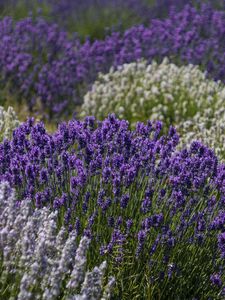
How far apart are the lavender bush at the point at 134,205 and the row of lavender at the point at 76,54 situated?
3.39 metres

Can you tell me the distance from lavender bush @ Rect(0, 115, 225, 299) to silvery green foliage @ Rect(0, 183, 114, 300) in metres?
0.43

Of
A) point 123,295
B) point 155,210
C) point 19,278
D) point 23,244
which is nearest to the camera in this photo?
point 23,244

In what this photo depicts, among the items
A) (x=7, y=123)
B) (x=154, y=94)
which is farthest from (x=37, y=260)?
(x=154, y=94)

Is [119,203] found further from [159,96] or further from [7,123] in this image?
[159,96]

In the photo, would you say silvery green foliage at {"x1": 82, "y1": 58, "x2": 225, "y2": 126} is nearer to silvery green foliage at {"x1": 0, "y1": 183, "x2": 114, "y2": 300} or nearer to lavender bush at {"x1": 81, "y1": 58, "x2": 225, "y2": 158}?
lavender bush at {"x1": 81, "y1": 58, "x2": 225, "y2": 158}

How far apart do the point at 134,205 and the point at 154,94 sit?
3.34 m

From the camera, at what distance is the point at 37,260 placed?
2.48m

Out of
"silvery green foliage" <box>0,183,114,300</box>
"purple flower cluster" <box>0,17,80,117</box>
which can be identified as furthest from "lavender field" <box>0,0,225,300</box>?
"purple flower cluster" <box>0,17,80,117</box>

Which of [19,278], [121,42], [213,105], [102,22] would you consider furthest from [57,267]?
[102,22]

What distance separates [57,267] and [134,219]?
2.82 ft

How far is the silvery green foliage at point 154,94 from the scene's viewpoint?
6.44 m

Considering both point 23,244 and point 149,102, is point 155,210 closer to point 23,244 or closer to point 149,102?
point 23,244

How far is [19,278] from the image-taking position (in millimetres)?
2596

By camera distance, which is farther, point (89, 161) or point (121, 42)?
point (121, 42)
